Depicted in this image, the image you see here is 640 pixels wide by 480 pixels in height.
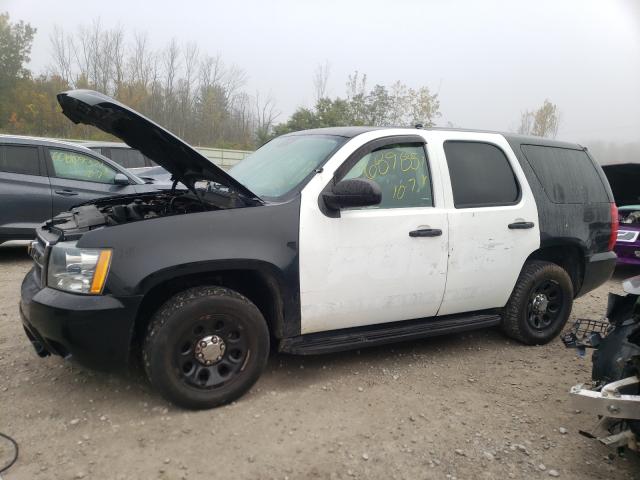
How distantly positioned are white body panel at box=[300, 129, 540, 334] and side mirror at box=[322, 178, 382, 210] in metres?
0.12

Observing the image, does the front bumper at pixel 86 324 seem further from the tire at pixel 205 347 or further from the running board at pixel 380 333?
the running board at pixel 380 333

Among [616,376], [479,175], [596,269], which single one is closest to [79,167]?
[479,175]

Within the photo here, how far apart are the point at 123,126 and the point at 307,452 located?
2259 mm

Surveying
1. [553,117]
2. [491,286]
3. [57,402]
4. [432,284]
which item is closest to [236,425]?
[57,402]

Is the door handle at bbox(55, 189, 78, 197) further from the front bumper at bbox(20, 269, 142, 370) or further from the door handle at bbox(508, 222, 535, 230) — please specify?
the door handle at bbox(508, 222, 535, 230)

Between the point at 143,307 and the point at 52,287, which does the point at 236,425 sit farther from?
the point at 52,287

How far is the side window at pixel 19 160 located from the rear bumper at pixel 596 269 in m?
6.81

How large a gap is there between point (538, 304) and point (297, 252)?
2458mm

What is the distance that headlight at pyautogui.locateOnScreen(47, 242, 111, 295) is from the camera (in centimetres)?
265

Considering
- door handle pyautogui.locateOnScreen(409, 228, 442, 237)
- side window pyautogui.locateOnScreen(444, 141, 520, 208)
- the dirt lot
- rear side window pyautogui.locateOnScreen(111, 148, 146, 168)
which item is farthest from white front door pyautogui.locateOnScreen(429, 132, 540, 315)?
rear side window pyautogui.locateOnScreen(111, 148, 146, 168)

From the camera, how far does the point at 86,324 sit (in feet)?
8.61

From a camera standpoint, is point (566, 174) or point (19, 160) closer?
point (566, 174)

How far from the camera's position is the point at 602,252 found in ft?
15.0

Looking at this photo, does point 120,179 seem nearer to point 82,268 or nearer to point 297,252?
point 82,268
